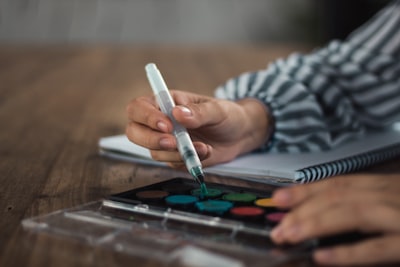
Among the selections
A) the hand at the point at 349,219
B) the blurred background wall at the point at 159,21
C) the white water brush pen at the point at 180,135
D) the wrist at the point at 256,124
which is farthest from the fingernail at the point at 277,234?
the blurred background wall at the point at 159,21

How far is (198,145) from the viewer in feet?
2.77

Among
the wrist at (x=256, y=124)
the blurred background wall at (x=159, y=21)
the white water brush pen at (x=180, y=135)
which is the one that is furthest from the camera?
the blurred background wall at (x=159, y=21)

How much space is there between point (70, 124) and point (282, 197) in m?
0.78

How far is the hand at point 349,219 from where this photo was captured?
53cm

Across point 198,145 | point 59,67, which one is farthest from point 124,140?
point 59,67

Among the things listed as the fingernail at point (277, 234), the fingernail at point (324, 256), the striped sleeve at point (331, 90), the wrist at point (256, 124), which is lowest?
the fingernail at point (324, 256)

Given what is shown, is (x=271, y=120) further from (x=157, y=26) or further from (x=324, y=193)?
(x=157, y=26)

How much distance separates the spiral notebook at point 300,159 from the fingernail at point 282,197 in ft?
0.74

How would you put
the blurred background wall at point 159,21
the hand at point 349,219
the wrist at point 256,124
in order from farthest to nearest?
1. the blurred background wall at point 159,21
2. the wrist at point 256,124
3. the hand at point 349,219

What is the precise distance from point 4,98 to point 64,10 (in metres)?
2.66

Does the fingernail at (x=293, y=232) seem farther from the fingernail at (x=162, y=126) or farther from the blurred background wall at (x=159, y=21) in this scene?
the blurred background wall at (x=159, y=21)

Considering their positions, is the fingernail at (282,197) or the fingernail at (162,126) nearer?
the fingernail at (282,197)

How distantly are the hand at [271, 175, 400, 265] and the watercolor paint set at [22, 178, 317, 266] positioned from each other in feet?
0.06

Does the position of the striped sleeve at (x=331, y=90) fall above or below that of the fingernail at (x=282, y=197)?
above
